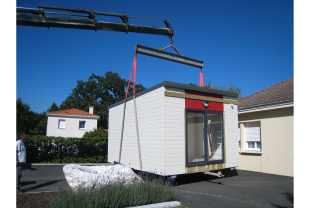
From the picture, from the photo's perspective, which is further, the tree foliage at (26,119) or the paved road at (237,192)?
the tree foliage at (26,119)

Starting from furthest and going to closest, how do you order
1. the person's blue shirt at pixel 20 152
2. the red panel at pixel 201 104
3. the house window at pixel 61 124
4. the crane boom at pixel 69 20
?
the house window at pixel 61 124
the red panel at pixel 201 104
the person's blue shirt at pixel 20 152
the crane boom at pixel 69 20

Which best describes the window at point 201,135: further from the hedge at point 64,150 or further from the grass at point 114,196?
the hedge at point 64,150

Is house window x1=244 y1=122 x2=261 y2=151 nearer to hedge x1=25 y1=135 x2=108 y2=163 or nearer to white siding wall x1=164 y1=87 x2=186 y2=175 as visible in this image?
white siding wall x1=164 y1=87 x2=186 y2=175

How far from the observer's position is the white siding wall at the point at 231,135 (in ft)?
29.0

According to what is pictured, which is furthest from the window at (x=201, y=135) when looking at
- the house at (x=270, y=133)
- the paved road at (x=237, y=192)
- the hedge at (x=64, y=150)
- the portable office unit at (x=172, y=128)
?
the hedge at (x=64, y=150)

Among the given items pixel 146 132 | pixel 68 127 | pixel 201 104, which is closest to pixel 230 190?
pixel 201 104

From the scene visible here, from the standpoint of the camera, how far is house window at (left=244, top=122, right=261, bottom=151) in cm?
1031

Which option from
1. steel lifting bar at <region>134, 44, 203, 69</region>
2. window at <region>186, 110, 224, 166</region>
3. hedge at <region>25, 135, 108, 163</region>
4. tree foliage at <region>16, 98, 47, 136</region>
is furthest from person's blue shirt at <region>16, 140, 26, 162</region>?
tree foliage at <region>16, 98, 47, 136</region>

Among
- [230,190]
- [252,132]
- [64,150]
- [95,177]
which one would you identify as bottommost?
[230,190]

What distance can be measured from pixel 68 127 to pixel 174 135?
22432mm

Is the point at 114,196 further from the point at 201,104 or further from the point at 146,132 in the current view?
the point at 201,104

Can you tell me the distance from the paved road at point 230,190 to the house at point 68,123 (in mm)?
19678

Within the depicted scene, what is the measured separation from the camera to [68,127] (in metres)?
27.2

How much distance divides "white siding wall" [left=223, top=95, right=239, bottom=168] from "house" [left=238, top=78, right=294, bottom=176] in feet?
5.07
